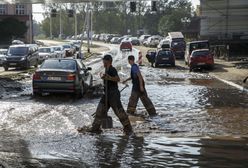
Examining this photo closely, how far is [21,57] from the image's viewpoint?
37.3 metres

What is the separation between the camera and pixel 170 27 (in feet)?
369

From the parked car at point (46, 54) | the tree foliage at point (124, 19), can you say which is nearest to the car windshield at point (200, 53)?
the parked car at point (46, 54)

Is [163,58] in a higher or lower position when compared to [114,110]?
lower

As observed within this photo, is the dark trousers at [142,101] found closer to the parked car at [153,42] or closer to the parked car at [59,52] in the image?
the parked car at [59,52]

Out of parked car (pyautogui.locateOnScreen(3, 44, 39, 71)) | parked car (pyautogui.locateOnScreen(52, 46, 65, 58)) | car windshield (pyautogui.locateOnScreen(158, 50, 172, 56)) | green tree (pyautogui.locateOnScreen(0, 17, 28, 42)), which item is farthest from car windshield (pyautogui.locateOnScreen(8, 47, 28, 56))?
green tree (pyautogui.locateOnScreen(0, 17, 28, 42))

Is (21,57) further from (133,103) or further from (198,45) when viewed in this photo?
(133,103)

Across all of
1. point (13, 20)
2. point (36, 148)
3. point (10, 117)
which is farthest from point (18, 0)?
point (13, 20)

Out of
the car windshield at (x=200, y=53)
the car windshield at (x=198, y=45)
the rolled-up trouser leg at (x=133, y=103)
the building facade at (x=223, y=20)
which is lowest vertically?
the rolled-up trouser leg at (x=133, y=103)

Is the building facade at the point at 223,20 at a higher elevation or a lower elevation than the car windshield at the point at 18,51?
higher

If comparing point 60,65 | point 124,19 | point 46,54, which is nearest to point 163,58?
point 46,54

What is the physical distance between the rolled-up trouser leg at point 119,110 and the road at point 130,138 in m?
0.22

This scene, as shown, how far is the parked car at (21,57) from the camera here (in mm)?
36781

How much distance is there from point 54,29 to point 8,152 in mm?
142725

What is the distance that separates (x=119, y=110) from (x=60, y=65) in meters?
7.92
